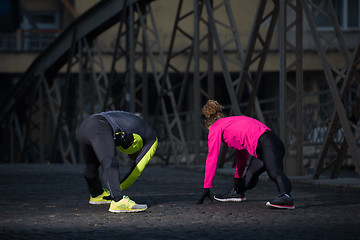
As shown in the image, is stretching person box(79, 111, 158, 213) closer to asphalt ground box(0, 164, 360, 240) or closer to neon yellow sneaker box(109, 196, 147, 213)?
neon yellow sneaker box(109, 196, 147, 213)

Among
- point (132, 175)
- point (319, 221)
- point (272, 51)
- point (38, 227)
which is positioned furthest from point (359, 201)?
point (272, 51)

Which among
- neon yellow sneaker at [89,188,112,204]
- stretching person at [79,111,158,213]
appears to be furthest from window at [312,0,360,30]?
stretching person at [79,111,158,213]

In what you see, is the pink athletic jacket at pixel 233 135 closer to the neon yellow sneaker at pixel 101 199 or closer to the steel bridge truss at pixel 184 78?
the neon yellow sneaker at pixel 101 199

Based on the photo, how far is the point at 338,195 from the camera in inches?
366

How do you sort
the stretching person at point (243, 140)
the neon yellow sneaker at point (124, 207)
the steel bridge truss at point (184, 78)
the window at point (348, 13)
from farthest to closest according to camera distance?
the window at point (348, 13) < the steel bridge truss at point (184, 78) < the stretching person at point (243, 140) < the neon yellow sneaker at point (124, 207)

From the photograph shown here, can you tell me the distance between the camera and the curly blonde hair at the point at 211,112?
25.6 ft

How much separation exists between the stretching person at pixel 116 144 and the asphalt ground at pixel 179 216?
0.70ft

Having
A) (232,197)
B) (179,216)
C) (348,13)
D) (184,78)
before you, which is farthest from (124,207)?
(348,13)

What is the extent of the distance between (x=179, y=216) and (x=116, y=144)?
1.09 m

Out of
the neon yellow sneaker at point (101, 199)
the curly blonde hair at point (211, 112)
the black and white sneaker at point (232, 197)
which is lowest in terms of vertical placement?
the neon yellow sneaker at point (101, 199)

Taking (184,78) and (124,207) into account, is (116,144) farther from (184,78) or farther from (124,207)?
(184,78)

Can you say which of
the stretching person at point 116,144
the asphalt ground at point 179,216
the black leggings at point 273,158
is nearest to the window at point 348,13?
the asphalt ground at point 179,216

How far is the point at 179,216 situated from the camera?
7203 millimetres

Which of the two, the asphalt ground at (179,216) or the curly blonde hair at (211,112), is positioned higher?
the curly blonde hair at (211,112)
